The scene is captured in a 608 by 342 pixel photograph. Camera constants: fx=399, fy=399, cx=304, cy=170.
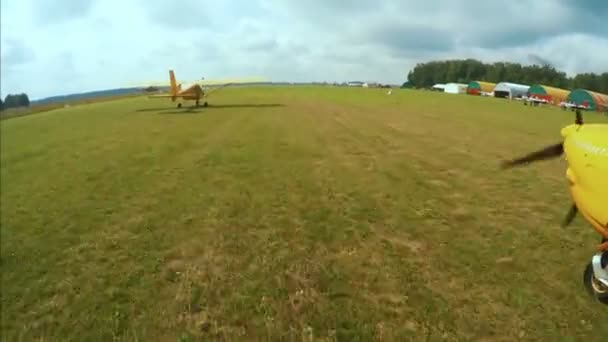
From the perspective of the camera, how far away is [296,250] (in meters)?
7.70

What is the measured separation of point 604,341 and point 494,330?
1242mm

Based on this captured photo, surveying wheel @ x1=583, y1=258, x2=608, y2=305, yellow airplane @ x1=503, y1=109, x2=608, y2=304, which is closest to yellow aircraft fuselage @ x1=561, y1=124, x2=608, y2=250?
yellow airplane @ x1=503, y1=109, x2=608, y2=304

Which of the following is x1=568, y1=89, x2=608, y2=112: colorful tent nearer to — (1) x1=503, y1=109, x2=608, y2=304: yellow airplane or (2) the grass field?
(1) x1=503, y1=109, x2=608, y2=304: yellow airplane

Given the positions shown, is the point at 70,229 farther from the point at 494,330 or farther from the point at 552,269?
the point at 552,269

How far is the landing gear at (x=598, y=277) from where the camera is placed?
5206mm

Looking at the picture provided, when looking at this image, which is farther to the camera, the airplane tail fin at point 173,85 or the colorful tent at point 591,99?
the airplane tail fin at point 173,85

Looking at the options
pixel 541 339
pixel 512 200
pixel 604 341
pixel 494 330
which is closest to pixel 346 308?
pixel 494 330

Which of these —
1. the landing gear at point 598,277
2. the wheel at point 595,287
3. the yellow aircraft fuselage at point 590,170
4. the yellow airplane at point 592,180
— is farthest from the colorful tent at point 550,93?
the wheel at point 595,287

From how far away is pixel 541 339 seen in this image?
16.5ft

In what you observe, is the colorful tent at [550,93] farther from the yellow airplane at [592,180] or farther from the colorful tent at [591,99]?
the yellow airplane at [592,180]

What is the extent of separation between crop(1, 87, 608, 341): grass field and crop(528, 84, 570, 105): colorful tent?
599mm

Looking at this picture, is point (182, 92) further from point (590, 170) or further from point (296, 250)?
point (590, 170)

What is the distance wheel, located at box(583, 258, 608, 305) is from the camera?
5570mm

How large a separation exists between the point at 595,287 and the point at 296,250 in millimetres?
4744
